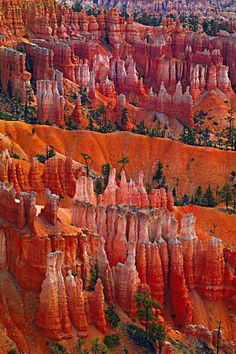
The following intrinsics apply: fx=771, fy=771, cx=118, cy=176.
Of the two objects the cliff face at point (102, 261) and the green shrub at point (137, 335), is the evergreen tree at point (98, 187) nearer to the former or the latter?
the cliff face at point (102, 261)

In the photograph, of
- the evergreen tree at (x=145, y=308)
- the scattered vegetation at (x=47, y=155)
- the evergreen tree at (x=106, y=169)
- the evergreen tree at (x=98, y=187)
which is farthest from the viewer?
the evergreen tree at (x=106, y=169)

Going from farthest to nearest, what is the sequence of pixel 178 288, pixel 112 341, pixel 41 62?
1. pixel 41 62
2. pixel 178 288
3. pixel 112 341

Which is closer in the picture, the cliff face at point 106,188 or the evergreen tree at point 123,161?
the cliff face at point 106,188

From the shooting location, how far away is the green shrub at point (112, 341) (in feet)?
175

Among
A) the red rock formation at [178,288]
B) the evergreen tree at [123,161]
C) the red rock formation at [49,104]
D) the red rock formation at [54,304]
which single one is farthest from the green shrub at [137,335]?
the red rock formation at [49,104]

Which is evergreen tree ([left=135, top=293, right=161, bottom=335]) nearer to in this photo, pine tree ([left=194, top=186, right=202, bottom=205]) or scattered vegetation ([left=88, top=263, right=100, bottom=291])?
scattered vegetation ([left=88, top=263, right=100, bottom=291])

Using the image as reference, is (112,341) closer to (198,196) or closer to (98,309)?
(98,309)

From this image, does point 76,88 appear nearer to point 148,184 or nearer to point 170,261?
point 148,184

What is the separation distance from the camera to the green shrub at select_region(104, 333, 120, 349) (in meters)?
53.4

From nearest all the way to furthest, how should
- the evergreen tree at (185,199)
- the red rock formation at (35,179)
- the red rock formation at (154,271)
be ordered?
1. the red rock formation at (154,271)
2. the red rock formation at (35,179)
3. the evergreen tree at (185,199)

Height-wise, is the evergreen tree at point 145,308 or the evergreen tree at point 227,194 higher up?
the evergreen tree at point 145,308

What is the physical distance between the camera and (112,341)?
53.6m

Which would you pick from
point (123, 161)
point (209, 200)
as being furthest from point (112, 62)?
point (209, 200)

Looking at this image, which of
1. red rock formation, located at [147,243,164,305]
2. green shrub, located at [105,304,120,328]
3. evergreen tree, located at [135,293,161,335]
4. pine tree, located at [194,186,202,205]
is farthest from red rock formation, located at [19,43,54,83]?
green shrub, located at [105,304,120,328]
